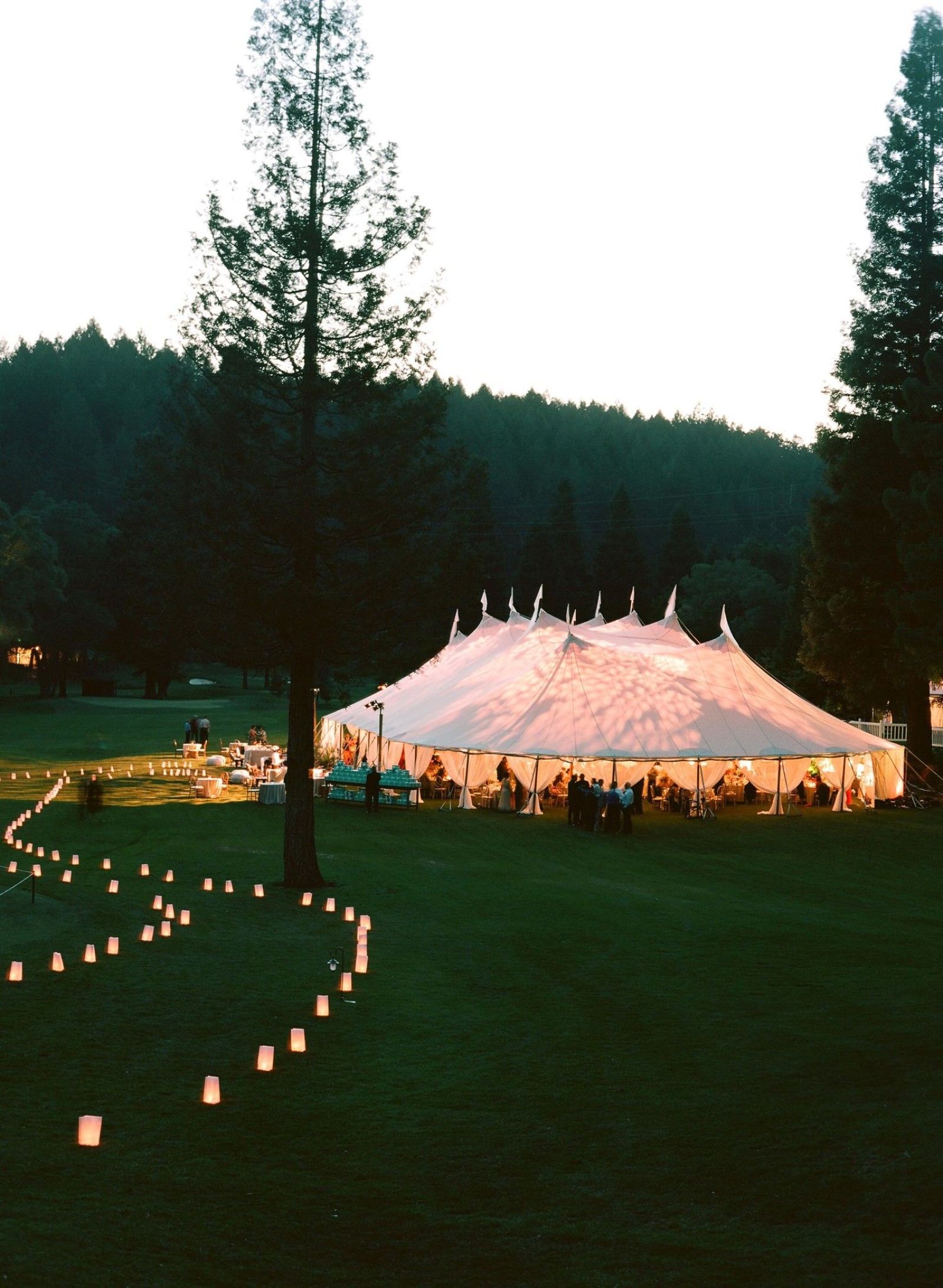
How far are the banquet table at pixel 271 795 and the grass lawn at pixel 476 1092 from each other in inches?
420

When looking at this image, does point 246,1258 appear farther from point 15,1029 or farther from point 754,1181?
point 15,1029

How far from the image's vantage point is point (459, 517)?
1474 centimetres

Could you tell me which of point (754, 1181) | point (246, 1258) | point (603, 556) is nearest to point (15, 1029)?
point (246, 1258)

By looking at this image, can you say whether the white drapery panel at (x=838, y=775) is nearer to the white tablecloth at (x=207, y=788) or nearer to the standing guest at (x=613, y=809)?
the standing guest at (x=613, y=809)

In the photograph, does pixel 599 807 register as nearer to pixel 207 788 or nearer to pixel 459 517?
pixel 207 788

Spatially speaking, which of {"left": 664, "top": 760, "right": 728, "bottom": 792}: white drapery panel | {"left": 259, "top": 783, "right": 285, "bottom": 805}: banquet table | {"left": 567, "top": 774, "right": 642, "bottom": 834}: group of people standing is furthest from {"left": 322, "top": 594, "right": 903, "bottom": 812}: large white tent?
{"left": 259, "top": 783, "right": 285, "bottom": 805}: banquet table

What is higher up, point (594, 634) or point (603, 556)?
point (603, 556)

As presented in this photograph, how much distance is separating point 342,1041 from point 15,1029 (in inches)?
79.9

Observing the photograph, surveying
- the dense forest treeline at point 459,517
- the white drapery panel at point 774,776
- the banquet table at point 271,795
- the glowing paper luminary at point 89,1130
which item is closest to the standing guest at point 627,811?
the white drapery panel at point 774,776

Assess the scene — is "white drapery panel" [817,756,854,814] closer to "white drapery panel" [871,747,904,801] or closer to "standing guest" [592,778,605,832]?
"white drapery panel" [871,747,904,801]

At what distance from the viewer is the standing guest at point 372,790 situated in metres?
25.2

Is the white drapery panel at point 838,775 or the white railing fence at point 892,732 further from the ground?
the white railing fence at point 892,732

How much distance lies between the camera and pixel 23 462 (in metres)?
94.9

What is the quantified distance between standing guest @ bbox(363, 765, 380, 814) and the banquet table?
1829mm
